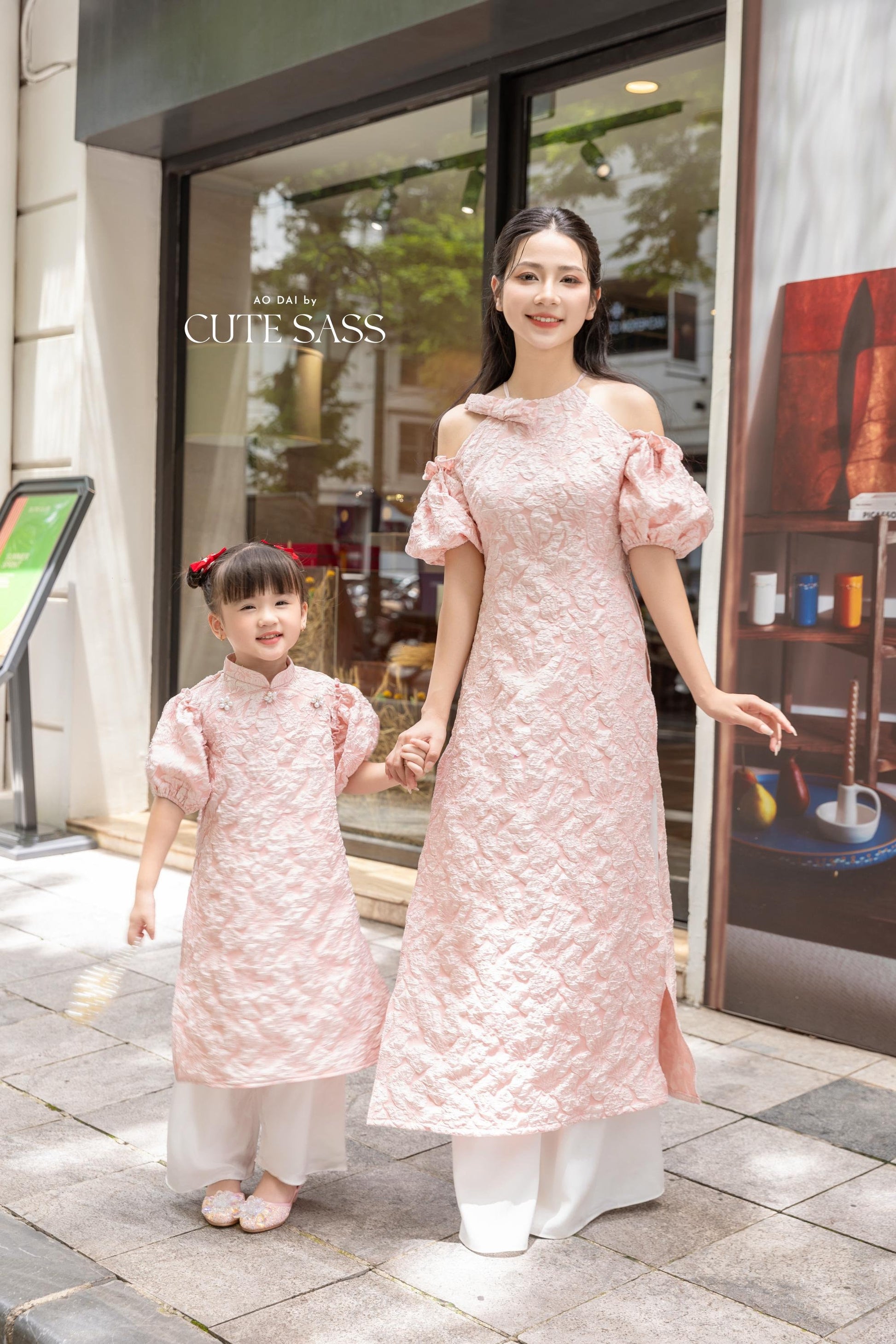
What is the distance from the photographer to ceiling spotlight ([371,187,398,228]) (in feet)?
20.0

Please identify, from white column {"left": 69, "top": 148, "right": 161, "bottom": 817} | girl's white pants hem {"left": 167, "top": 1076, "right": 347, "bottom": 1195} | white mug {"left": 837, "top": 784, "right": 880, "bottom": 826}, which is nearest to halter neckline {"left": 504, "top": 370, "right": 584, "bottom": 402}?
girl's white pants hem {"left": 167, "top": 1076, "right": 347, "bottom": 1195}

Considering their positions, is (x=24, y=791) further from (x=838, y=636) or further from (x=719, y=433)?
(x=838, y=636)

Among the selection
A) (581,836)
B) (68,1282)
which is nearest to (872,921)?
(581,836)

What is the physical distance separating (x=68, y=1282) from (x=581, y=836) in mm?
1284

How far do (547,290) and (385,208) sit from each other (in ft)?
12.2

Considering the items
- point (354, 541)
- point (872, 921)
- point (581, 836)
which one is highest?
point (354, 541)

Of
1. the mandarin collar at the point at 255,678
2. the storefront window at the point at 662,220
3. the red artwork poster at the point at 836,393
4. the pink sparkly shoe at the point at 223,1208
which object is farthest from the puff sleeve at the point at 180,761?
the red artwork poster at the point at 836,393

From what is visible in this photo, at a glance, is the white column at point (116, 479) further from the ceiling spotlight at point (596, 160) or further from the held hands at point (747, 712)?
the held hands at point (747, 712)

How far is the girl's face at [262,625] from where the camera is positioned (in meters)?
2.75

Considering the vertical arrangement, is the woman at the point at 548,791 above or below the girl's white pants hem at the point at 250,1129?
above

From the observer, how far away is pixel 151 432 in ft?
22.8

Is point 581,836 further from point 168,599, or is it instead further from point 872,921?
point 168,599

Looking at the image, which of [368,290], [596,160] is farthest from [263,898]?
[596,160]

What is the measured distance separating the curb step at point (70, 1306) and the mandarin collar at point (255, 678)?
3.84 ft
